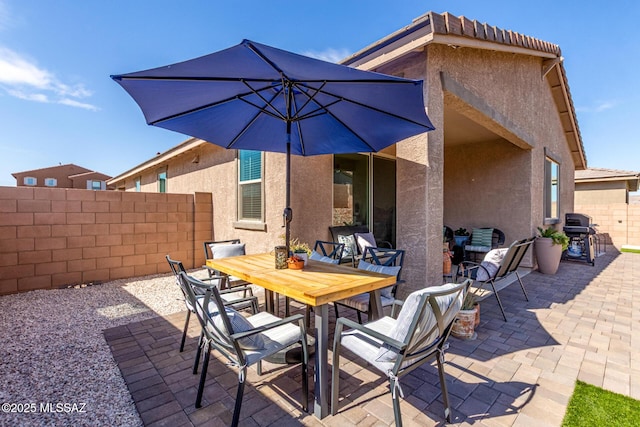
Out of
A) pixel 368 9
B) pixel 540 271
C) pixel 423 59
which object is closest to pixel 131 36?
pixel 368 9

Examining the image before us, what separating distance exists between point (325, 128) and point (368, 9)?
15.8ft

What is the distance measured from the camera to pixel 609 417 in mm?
2043

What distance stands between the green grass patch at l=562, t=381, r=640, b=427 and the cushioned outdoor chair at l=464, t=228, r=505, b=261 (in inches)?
206

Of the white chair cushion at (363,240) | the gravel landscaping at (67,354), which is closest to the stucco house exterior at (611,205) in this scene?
the white chair cushion at (363,240)

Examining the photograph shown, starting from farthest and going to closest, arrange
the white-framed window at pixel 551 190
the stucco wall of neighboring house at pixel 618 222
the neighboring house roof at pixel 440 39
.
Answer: the stucco wall of neighboring house at pixel 618 222, the white-framed window at pixel 551 190, the neighboring house roof at pixel 440 39

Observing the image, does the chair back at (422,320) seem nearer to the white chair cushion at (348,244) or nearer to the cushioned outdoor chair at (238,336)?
the cushioned outdoor chair at (238,336)

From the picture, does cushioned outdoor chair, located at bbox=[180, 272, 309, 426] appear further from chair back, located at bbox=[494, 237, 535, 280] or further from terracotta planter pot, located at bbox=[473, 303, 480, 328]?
chair back, located at bbox=[494, 237, 535, 280]

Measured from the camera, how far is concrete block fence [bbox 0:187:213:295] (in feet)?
16.5

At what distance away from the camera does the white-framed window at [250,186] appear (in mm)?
5805

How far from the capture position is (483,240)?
24.7ft

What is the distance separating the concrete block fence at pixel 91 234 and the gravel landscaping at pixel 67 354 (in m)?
0.45

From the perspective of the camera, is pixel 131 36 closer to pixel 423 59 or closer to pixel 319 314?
pixel 423 59

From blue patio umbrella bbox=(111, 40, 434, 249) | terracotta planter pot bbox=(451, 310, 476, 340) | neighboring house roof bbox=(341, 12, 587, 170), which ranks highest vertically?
neighboring house roof bbox=(341, 12, 587, 170)

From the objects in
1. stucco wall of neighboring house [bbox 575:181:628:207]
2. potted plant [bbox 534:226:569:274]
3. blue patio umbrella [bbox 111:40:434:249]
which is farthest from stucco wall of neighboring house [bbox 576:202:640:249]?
blue patio umbrella [bbox 111:40:434:249]
